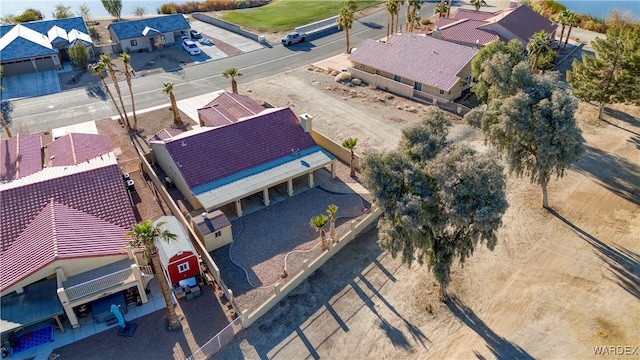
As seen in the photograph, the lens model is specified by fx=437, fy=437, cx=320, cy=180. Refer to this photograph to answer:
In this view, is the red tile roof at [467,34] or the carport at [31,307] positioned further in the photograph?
the red tile roof at [467,34]

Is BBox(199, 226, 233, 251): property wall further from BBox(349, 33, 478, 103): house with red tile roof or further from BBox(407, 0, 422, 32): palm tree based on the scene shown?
BBox(407, 0, 422, 32): palm tree

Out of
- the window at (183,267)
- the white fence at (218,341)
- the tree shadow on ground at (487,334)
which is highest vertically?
the window at (183,267)

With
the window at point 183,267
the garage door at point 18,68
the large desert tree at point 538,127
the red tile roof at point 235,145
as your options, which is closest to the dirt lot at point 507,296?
the large desert tree at point 538,127

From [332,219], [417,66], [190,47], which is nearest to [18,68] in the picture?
[190,47]

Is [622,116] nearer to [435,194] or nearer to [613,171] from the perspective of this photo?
[613,171]

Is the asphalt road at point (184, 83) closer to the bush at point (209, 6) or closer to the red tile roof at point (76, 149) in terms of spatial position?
the red tile roof at point (76, 149)

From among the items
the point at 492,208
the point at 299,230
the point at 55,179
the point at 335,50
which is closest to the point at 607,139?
the point at 492,208

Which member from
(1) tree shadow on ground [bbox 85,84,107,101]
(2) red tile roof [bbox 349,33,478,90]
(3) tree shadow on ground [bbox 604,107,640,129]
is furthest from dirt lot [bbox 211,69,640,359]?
(1) tree shadow on ground [bbox 85,84,107,101]
